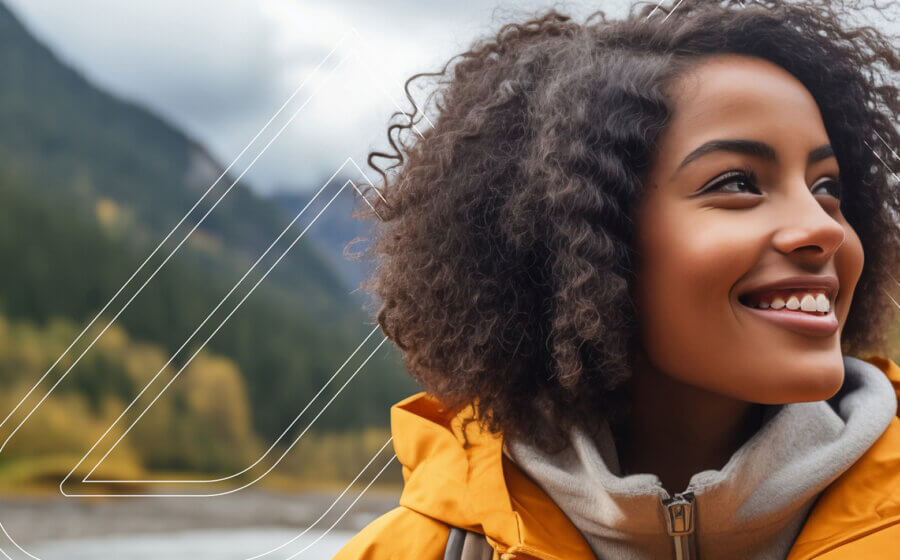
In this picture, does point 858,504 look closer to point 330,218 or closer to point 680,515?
point 680,515

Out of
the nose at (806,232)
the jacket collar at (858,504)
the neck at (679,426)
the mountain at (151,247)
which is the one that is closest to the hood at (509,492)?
the jacket collar at (858,504)

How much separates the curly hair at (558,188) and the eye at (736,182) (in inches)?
3.2

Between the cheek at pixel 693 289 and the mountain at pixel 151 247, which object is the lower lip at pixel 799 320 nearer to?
the cheek at pixel 693 289

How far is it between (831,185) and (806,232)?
149 millimetres

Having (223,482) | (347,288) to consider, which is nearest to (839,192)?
(347,288)

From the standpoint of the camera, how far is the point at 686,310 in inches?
30.4

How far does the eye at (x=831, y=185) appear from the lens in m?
0.83

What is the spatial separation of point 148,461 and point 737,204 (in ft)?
3.55

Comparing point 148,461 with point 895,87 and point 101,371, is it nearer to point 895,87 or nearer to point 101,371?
point 101,371

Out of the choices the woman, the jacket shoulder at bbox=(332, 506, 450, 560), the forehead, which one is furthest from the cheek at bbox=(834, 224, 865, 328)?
the jacket shoulder at bbox=(332, 506, 450, 560)

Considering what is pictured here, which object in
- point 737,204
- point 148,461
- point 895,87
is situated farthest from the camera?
point 148,461

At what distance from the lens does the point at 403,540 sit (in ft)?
2.94

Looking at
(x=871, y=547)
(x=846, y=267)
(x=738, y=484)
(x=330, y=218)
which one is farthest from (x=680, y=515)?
(x=330, y=218)

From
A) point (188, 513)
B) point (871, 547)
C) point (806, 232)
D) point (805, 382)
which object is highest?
point (806, 232)
